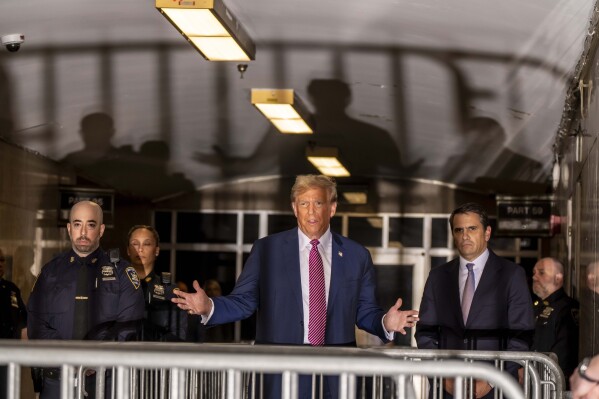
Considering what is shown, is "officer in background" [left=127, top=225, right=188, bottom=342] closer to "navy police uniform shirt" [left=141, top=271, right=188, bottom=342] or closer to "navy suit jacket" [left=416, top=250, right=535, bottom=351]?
"navy police uniform shirt" [left=141, top=271, right=188, bottom=342]

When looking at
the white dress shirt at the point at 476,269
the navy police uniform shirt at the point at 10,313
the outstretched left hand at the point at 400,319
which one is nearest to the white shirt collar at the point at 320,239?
the outstretched left hand at the point at 400,319

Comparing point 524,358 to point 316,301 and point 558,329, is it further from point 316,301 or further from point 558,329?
point 558,329

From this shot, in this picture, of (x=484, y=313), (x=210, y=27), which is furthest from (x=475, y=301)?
(x=210, y=27)

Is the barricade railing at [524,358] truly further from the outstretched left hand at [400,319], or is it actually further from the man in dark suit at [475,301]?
the man in dark suit at [475,301]

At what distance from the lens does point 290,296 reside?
5.83 m

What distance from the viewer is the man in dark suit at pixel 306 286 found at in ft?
19.0

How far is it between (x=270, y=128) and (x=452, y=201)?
5843 millimetres

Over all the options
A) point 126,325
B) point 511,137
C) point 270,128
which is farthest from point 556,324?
point 270,128

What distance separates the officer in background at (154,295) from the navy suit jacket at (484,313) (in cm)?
265

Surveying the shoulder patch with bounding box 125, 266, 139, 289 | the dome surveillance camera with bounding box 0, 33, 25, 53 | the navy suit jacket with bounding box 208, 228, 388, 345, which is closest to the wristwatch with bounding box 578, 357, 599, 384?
the navy suit jacket with bounding box 208, 228, 388, 345

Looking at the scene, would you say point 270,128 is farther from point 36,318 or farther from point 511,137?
point 36,318

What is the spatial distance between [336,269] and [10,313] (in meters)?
4.93

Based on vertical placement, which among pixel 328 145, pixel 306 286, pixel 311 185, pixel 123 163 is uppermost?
pixel 328 145

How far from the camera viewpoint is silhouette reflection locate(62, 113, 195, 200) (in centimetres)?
1483
